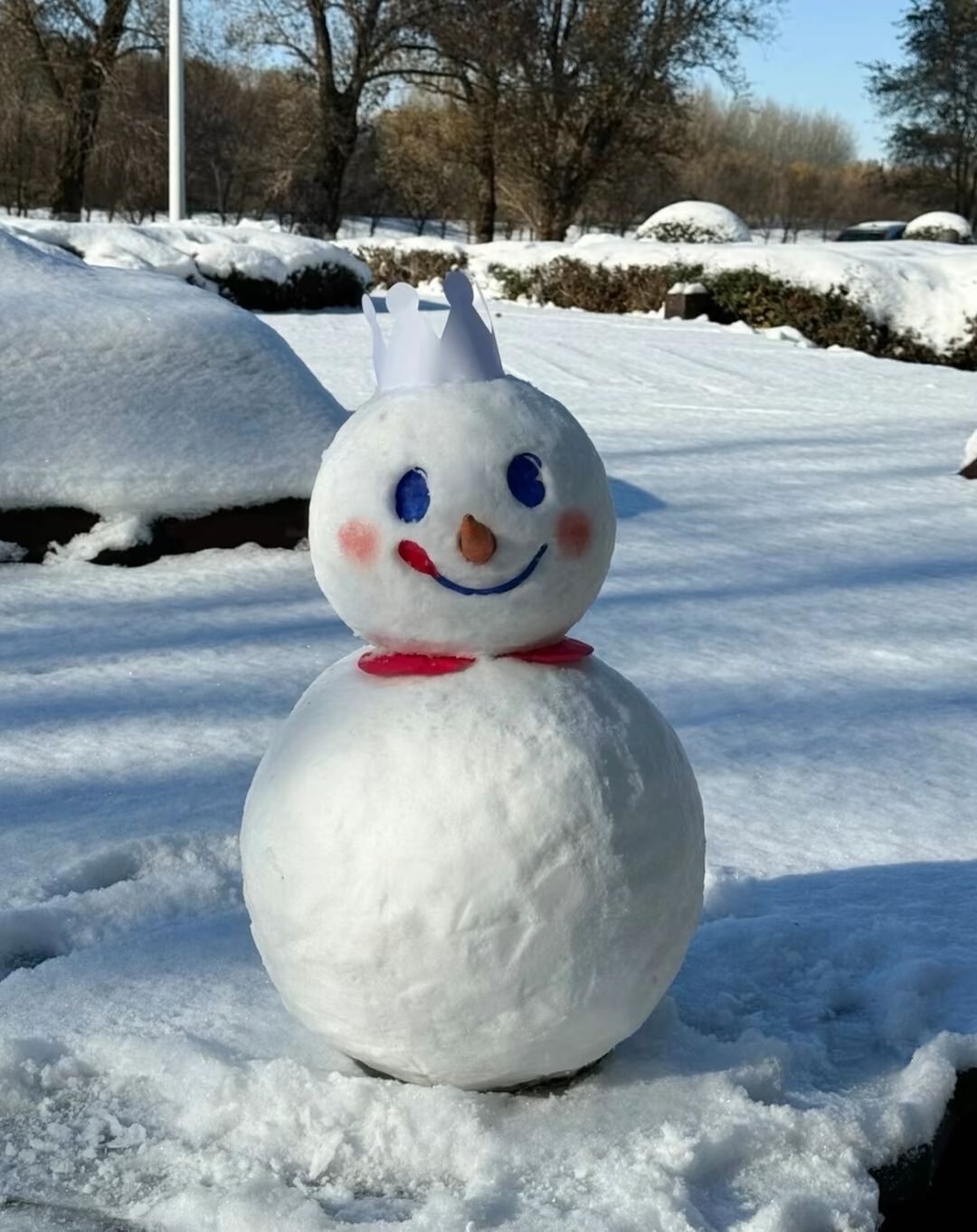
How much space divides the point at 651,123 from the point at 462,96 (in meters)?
3.66

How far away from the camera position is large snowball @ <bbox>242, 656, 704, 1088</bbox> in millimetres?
1813

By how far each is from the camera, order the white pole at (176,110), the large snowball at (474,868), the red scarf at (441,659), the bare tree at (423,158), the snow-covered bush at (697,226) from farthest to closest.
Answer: the bare tree at (423,158) < the snow-covered bush at (697,226) < the white pole at (176,110) < the red scarf at (441,659) < the large snowball at (474,868)

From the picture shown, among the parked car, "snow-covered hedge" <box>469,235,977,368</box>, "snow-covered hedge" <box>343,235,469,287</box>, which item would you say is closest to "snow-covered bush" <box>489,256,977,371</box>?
"snow-covered hedge" <box>469,235,977,368</box>

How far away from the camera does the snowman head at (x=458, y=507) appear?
1.85 metres

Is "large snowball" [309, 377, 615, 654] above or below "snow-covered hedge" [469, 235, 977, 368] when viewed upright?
below

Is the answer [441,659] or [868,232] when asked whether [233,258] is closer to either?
[441,659]

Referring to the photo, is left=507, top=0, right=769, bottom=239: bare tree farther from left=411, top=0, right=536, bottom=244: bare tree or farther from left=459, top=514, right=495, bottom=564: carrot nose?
left=459, top=514, right=495, bottom=564: carrot nose

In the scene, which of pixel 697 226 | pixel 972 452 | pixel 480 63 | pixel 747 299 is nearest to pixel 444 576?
pixel 972 452

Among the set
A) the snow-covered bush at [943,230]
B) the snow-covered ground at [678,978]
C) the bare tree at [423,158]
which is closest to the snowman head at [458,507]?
the snow-covered ground at [678,978]

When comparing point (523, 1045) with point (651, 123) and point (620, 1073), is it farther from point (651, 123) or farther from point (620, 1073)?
point (651, 123)

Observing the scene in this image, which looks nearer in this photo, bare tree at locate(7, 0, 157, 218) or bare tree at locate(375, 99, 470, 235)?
bare tree at locate(7, 0, 157, 218)

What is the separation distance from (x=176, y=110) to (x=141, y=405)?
50.8 ft

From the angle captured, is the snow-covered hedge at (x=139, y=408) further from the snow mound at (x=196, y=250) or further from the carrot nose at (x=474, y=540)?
the snow mound at (x=196, y=250)

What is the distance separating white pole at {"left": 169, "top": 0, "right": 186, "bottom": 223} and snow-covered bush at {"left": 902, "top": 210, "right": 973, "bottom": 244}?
39.1ft
